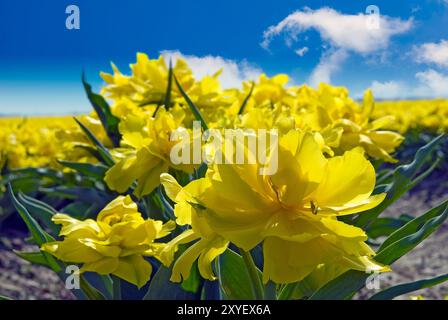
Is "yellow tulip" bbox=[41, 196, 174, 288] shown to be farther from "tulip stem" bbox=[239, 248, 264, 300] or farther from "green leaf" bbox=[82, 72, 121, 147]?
"green leaf" bbox=[82, 72, 121, 147]

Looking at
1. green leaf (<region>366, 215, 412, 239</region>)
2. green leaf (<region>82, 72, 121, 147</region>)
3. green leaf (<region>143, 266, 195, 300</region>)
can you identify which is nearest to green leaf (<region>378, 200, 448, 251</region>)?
green leaf (<region>143, 266, 195, 300</region>)

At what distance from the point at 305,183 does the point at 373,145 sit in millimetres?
738

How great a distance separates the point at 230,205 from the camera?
64cm

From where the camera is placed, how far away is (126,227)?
2.89 feet

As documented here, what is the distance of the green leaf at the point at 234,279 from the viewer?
3.06 feet

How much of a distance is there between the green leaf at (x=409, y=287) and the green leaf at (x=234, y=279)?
197mm

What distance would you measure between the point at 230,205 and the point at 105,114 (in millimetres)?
1129

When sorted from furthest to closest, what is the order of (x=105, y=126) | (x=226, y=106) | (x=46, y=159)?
1. (x=46, y=159)
2. (x=105, y=126)
3. (x=226, y=106)

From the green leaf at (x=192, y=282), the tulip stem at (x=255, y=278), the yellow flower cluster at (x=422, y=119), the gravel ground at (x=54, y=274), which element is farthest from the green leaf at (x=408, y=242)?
the yellow flower cluster at (x=422, y=119)

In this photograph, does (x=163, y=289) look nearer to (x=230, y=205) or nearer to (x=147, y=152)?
(x=147, y=152)

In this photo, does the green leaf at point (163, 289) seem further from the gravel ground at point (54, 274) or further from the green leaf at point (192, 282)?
the gravel ground at point (54, 274)
